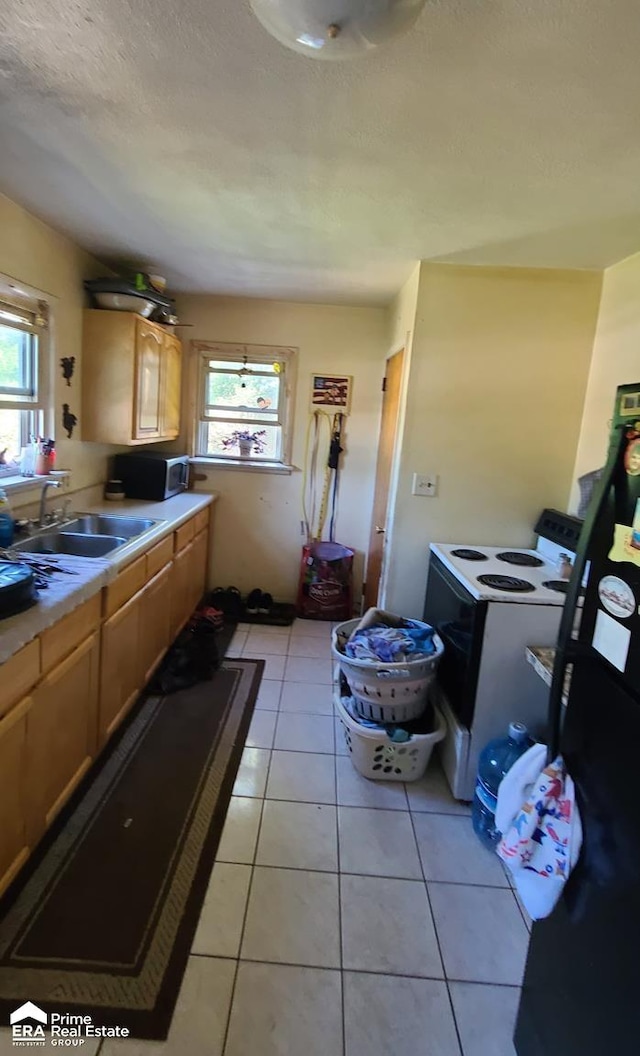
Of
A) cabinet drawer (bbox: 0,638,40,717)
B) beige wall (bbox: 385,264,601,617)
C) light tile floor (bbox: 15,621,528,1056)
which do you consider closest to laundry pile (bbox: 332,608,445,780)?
light tile floor (bbox: 15,621,528,1056)

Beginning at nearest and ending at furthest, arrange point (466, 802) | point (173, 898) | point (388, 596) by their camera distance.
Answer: point (173, 898), point (466, 802), point (388, 596)

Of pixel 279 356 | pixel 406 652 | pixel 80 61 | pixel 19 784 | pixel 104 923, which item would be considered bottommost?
pixel 104 923

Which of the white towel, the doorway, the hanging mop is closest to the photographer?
the white towel

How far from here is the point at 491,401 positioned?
2836mm

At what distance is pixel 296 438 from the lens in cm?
413

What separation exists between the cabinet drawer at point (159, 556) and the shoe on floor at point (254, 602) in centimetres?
116

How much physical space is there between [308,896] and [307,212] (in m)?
2.51

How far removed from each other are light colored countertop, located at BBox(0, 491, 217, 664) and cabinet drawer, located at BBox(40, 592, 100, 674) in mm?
56

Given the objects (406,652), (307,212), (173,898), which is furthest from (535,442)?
(173,898)

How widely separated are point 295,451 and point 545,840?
3.33m

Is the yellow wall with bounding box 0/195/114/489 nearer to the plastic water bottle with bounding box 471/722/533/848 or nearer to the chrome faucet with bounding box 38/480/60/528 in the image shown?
the chrome faucet with bounding box 38/480/60/528

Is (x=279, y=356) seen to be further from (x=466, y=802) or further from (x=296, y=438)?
(x=466, y=802)

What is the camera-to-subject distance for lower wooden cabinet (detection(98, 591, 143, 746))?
220 cm

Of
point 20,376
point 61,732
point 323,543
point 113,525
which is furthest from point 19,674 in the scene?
point 323,543
